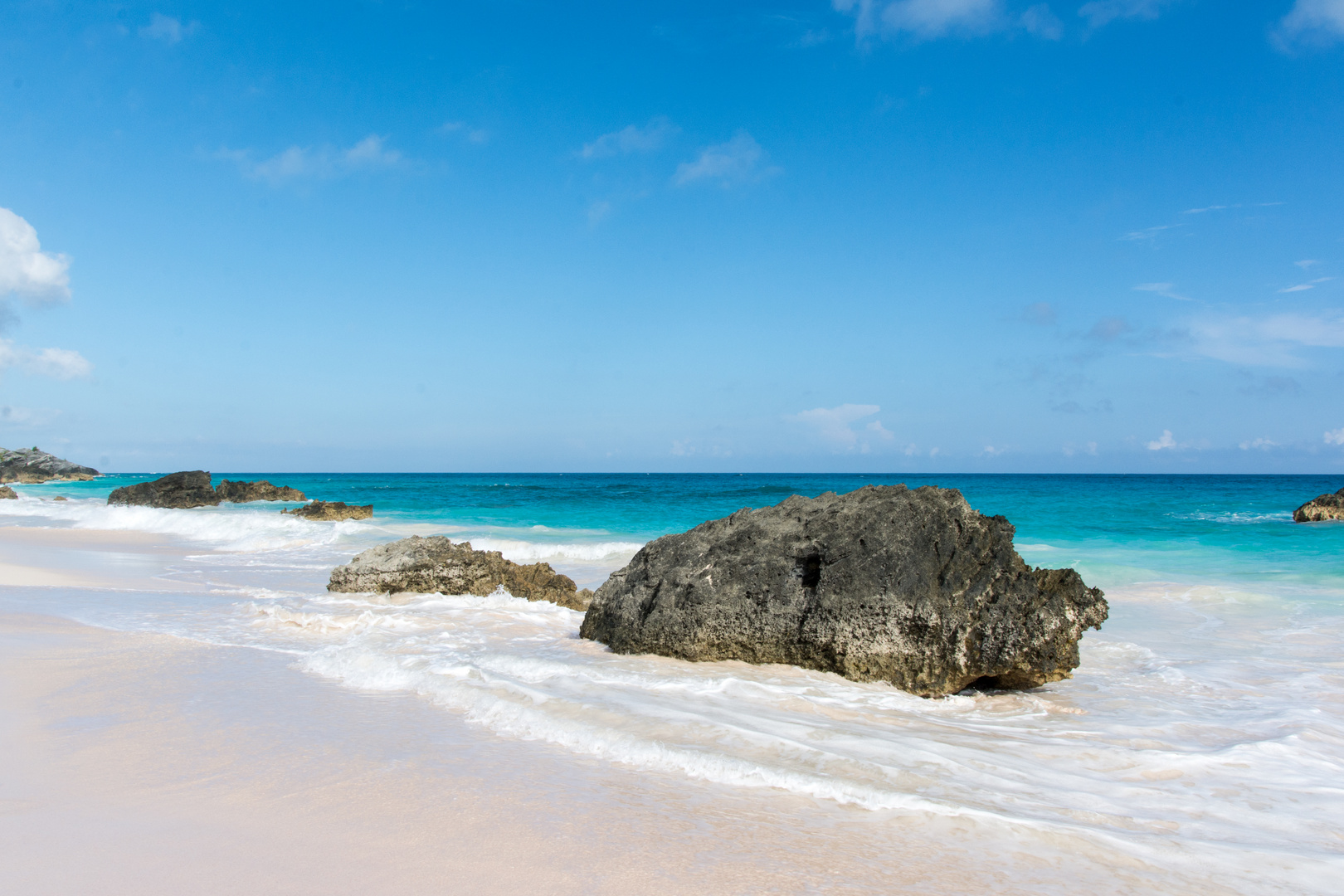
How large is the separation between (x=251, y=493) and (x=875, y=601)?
4743 centimetres

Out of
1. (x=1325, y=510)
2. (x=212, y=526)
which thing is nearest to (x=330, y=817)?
(x=212, y=526)

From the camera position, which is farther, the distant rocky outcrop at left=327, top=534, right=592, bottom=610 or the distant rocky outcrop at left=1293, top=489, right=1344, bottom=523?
the distant rocky outcrop at left=1293, top=489, right=1344, bottom=523

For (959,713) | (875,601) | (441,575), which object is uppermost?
(875,601)

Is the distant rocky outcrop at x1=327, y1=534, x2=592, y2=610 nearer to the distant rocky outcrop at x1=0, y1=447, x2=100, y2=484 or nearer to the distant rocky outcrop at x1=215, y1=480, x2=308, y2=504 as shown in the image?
the distant rocky outcrop at x1=215, y1=480, x2=308, y2=504

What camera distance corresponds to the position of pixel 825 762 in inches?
158

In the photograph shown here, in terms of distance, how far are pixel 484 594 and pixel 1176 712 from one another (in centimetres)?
737

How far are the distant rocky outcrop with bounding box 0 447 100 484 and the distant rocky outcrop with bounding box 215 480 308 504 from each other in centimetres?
5279

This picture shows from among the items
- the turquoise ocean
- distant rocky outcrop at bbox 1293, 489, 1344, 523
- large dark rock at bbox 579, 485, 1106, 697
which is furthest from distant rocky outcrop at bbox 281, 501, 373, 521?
distant rocky outcrop at bbox 1293, 489, 1344, 523

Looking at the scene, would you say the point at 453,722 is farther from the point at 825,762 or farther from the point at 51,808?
the point at 825,762

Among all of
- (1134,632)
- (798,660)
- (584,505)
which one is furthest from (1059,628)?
(584,505)

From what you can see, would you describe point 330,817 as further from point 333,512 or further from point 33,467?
point 33,467

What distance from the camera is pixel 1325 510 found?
91.6ft

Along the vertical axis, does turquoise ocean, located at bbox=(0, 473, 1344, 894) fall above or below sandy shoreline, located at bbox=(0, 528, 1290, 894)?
below

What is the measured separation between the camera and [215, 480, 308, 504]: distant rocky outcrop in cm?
4300
